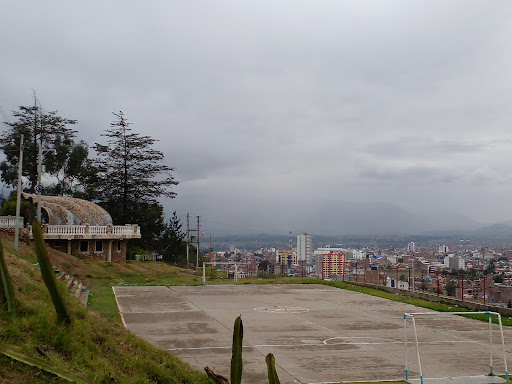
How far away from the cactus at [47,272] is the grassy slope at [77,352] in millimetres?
130

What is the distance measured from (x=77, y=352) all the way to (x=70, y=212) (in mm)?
32047

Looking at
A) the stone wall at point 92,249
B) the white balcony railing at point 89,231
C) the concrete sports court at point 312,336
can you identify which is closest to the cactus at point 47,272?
the concrete sports court at point 312,336

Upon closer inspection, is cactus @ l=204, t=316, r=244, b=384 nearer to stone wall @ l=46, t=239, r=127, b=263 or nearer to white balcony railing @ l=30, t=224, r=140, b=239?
white balcony railing @ l=30, t=224, r=140, b=239

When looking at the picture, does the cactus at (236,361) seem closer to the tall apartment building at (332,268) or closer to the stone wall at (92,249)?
the tall apartment building at (332,268)

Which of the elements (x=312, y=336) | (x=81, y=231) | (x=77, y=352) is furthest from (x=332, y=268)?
(x=77, y=352)

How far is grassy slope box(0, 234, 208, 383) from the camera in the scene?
4.61 meters

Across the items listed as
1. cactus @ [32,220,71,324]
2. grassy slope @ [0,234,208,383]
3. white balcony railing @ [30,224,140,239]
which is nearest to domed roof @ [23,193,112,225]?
white balcony railing @ [30,224,140,239]

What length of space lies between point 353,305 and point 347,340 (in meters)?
8.42

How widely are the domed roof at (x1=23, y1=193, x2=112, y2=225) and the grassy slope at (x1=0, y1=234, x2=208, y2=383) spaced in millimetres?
28740

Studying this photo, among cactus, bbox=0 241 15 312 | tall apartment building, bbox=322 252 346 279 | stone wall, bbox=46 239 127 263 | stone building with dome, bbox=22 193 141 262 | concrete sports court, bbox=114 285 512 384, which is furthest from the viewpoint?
tall apartment building, bbox=322 252 346 279

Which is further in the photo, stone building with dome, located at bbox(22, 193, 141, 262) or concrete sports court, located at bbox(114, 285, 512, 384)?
stone building with dome, located at bbox(22, 193, 141, 262)

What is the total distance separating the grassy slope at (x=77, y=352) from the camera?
4605 mm

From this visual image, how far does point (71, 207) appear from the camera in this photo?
36.2 metres

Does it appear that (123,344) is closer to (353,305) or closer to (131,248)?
(353,305)
